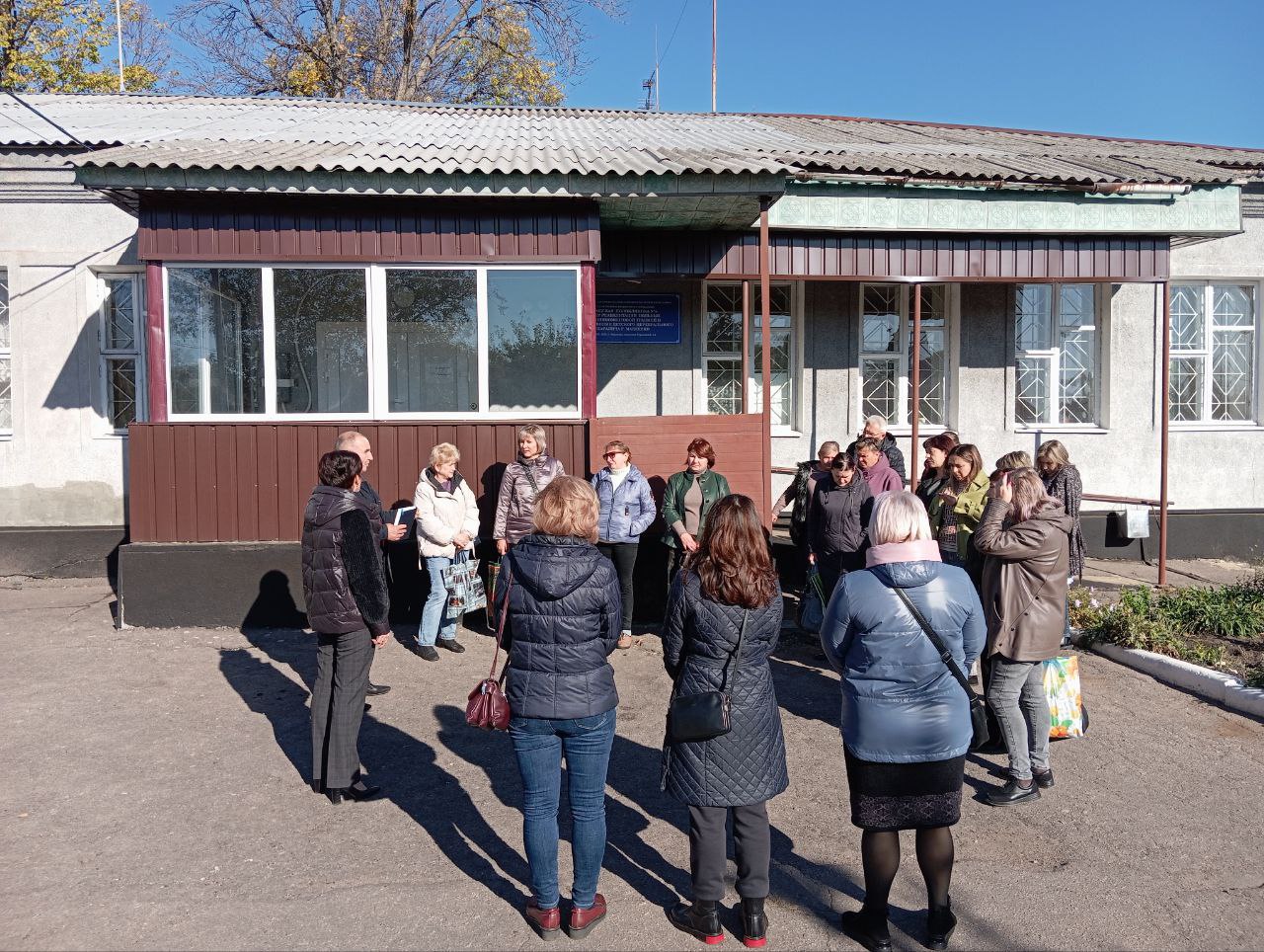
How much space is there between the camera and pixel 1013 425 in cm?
1093

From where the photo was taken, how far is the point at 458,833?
4.17 m

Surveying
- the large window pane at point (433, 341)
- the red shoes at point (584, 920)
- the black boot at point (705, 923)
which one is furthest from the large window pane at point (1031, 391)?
the red shoes at point (584, 920)

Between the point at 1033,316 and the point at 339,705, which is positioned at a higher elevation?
the point at 1033,316

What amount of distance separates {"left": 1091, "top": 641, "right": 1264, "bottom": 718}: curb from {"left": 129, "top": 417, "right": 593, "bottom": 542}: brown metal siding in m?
3.34

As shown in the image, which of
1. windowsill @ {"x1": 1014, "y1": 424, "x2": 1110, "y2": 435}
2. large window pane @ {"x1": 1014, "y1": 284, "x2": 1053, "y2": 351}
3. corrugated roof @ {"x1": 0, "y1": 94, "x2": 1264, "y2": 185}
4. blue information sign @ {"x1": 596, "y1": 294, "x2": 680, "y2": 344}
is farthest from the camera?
large window pane @ {"x1": 1014, "y1": 284, "x2": 1053, "y2": 351}

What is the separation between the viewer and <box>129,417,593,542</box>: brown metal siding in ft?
25.4

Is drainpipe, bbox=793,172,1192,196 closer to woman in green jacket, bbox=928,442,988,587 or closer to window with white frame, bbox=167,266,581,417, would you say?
window with white frame, bbox=167,266,581,417

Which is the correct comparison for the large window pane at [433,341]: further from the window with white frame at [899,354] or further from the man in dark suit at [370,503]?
the window with white frame at [899,354]

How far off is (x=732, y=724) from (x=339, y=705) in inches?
86.1

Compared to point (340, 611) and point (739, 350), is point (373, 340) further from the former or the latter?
point (739, 350)

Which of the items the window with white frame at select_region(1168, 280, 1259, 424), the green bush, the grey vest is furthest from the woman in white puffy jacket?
the window with white frame at select_region(1168, 280, 1259, 424)

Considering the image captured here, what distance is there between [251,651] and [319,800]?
2937 millimetres

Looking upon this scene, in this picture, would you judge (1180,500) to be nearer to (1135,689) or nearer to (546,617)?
(1135,689)

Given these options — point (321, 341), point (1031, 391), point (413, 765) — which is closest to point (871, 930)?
point (413, 765)
